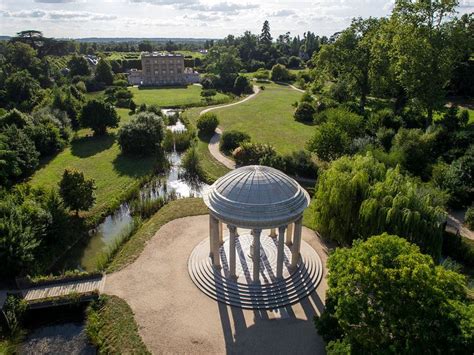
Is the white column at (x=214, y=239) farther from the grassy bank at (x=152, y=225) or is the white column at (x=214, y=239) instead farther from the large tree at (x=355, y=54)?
the large tree at (x=355, y=54)

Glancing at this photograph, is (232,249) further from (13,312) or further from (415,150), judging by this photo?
(415,150)

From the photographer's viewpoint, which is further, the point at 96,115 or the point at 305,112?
the point at 305,112

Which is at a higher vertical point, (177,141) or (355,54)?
(355,54)

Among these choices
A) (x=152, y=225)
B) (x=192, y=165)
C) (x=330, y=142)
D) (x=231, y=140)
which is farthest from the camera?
(x=231, y=140)

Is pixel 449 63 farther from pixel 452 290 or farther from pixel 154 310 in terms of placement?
pixel 154 310

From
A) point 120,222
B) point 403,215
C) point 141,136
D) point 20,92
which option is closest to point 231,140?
point 141,136

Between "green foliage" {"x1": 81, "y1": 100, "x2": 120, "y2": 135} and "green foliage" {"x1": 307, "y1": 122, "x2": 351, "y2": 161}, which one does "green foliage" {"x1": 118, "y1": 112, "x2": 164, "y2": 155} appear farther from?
"green foliage" {"x1": 307, "y1": 122, "x2": 351, "y2": 161}

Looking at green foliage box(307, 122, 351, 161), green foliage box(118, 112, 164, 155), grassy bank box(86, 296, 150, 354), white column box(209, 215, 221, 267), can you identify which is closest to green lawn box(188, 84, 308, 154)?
green foliage box(307, 122, 351, 161)
